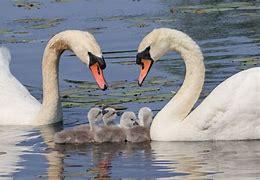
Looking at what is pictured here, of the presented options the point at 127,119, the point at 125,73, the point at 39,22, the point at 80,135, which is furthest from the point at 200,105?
the point at 39,22

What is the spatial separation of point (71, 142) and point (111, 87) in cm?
294

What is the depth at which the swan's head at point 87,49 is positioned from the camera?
52.1 feet

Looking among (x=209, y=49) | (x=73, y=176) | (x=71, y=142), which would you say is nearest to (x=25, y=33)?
(x=209, y=49)

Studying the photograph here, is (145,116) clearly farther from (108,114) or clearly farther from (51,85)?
(51,85)

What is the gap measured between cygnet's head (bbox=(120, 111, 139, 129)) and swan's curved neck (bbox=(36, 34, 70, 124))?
1923 mm

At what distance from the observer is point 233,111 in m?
15.0

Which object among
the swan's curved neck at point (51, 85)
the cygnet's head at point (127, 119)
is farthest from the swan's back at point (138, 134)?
the swan's curved neck at point (51, 85)

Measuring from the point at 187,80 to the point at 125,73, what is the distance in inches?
149

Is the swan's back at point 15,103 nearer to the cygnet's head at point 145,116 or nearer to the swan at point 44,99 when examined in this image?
the swan at point 44,99

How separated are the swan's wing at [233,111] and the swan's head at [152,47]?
2.80ft

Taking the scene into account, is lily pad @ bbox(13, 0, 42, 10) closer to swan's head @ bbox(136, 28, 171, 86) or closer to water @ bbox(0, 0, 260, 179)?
water @ bbox(0, 0, 260, 179)

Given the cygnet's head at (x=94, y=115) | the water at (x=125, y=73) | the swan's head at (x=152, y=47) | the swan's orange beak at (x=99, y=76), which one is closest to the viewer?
the water at (x=125, y=73)

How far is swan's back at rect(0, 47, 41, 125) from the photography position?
55.9 ft

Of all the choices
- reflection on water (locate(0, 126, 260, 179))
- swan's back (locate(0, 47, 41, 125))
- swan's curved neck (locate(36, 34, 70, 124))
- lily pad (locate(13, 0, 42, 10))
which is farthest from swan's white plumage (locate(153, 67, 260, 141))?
lily pad (locate(13, 0, 42, 10))
